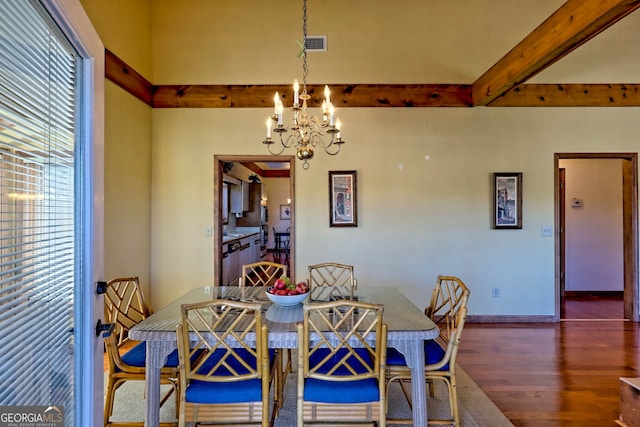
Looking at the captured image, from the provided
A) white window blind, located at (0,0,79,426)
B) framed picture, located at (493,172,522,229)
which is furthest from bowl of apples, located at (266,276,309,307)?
Result: framed picture, located at (493,172,522,229)

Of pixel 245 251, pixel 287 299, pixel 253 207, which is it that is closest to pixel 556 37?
pixel 287 299

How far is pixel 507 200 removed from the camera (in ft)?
13.5

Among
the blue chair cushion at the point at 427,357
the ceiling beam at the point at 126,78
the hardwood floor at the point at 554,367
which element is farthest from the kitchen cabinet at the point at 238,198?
the blue chair cushion at the point at 427,357

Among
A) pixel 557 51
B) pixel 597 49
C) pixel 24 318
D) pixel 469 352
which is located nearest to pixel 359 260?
pixel 469 352

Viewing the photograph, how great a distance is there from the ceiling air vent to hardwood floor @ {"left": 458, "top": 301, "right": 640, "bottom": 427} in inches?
152

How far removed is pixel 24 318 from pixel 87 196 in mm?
458

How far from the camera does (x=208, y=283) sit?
4.12 meters

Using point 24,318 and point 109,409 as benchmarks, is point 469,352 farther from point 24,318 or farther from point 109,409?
point 24,318

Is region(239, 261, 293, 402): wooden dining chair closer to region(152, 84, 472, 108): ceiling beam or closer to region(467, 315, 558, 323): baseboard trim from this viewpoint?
region(152, 84, 472, 108): ceiling beam

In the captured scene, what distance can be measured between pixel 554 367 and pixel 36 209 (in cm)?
380

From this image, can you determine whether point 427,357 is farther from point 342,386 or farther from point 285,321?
point 285,321

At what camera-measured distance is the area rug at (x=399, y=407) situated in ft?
7.07

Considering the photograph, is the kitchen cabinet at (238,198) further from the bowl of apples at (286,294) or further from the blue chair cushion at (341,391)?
the blue chair cushion at (341,391)
